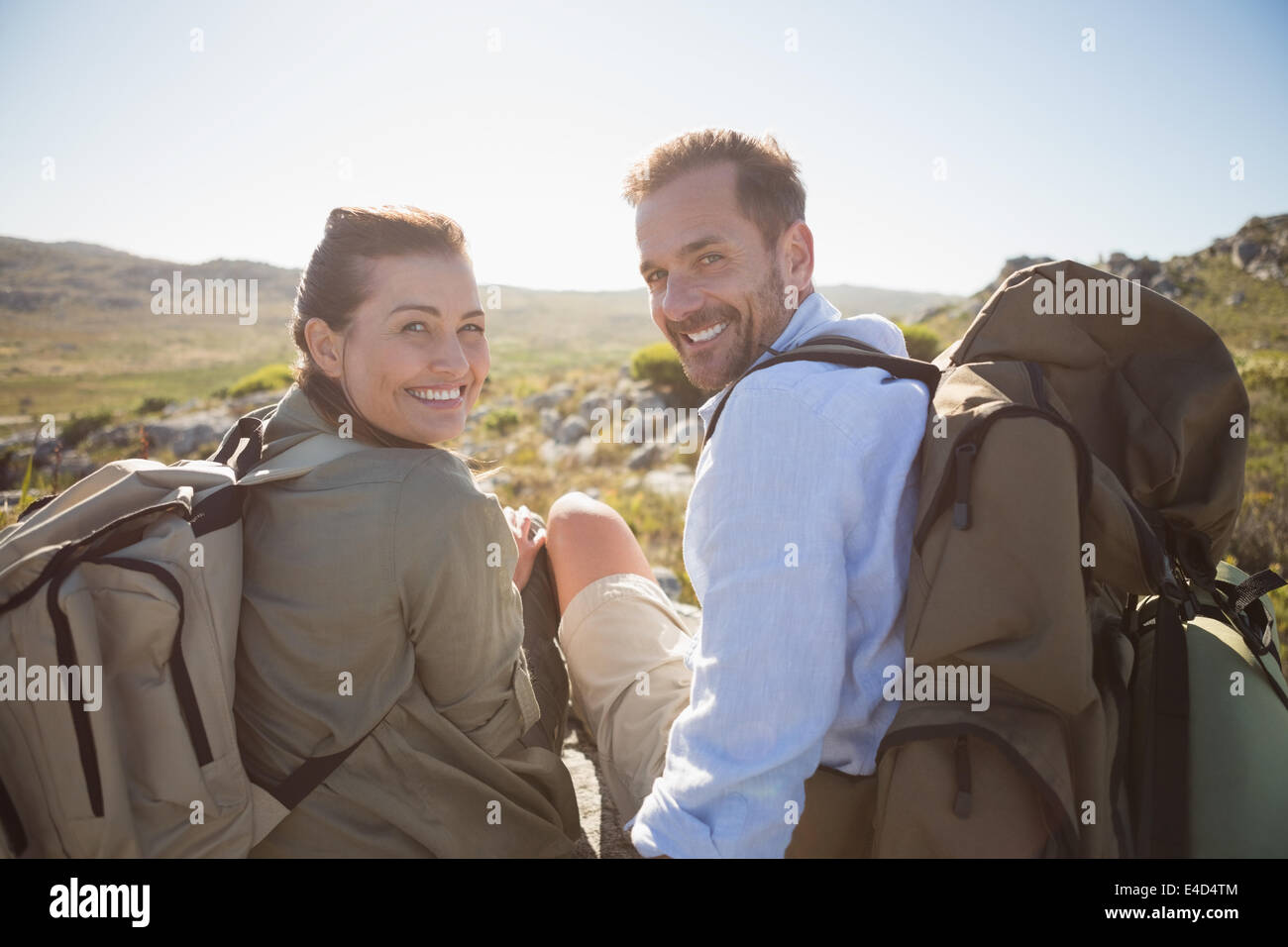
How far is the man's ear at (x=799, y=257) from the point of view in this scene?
7.61 feet

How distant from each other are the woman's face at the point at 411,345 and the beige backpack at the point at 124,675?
0.57m

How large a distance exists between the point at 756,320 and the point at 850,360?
62 centimetres

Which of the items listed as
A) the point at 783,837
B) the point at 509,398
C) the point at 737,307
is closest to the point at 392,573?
the point at 783,837

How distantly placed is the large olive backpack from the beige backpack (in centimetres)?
142

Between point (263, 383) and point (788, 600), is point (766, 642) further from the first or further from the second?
point (263, 383)

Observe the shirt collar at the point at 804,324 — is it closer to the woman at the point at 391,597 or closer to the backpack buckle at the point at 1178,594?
the woman at the point at 391,597

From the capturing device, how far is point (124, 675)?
5.20 ft

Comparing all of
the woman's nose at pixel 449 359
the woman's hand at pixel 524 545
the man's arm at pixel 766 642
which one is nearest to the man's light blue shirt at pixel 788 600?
the man's arm at pixel 766 642

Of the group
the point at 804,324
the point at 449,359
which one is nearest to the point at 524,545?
the point at 449,359

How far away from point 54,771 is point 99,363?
228 feet

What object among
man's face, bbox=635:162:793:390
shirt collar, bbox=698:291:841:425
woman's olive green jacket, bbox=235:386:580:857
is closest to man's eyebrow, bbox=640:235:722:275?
man's face, bbox=635:162:793:390

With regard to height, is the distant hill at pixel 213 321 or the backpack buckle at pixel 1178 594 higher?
the distant hill at pixel 213 321

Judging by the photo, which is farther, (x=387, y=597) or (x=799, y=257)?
(x=799, y=257)
